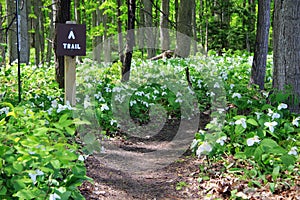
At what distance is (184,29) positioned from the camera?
Answer: 1273 centimetres

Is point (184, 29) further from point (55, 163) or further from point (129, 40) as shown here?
point (55, 163)

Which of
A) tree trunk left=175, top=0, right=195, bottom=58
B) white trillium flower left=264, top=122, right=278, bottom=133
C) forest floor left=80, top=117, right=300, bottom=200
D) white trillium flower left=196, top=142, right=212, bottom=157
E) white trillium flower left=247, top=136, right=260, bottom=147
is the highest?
tree trunk left=175, top=0, right=195, bottom=58

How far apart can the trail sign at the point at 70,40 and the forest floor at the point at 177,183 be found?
1.46 m

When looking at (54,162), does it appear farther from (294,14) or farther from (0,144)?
(294,14)

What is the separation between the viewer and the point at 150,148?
18.3ft

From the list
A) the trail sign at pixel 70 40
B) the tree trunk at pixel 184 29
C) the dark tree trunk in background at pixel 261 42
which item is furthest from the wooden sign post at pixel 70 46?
the tree trunk at pixel 184 29

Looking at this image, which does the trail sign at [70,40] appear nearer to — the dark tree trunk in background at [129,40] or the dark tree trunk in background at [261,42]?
the dark tree trunk in background at [129,40]

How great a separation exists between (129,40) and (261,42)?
2.85 m

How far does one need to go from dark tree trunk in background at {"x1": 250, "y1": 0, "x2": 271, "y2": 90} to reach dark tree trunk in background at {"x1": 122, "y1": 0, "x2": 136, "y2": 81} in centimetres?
264

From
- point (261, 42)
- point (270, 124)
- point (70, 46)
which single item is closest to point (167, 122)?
point (261, 42)

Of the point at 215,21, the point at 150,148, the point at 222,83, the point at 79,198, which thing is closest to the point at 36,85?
the point at 150,148

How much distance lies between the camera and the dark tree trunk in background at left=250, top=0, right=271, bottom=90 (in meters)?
6.93

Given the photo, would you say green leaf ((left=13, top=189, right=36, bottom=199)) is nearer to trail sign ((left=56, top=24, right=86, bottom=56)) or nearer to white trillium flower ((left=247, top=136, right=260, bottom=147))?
white trillium flower ((left=247, top=136, right=260, bottom=147))

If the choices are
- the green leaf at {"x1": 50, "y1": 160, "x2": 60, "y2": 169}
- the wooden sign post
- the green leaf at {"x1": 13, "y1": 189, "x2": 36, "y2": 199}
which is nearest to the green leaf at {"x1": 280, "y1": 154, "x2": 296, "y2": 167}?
the green leaf at {"x1": 50, "y1": 160, "x2": 60, "y2": 169}
